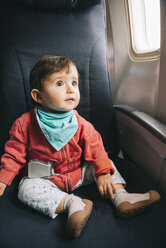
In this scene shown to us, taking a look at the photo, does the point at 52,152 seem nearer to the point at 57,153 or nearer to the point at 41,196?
the point at 57,153

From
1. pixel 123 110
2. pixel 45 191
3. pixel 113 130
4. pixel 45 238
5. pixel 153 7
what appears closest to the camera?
pixel 45 238

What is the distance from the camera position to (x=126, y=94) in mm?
1384

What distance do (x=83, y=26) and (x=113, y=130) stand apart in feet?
1.98

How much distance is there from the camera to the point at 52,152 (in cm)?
90

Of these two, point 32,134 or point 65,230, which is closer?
point 65,230

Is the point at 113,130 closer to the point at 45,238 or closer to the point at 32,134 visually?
the point at 32,134

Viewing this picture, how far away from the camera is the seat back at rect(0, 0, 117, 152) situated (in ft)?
3.49

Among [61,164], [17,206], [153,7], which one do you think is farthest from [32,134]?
[153,7]

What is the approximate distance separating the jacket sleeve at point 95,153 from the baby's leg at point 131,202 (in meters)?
0.10

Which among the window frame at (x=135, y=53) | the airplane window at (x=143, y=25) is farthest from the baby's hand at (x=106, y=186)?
the airplane window at (x=143, y=25)

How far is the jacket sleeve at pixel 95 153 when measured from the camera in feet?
2.83

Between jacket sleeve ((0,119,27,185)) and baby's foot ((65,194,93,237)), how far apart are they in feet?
0.84

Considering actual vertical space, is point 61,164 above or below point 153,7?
below

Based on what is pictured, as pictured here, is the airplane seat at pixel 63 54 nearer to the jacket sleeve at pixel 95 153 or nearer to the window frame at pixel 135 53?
the jacket sleeve at pixel 95 153
